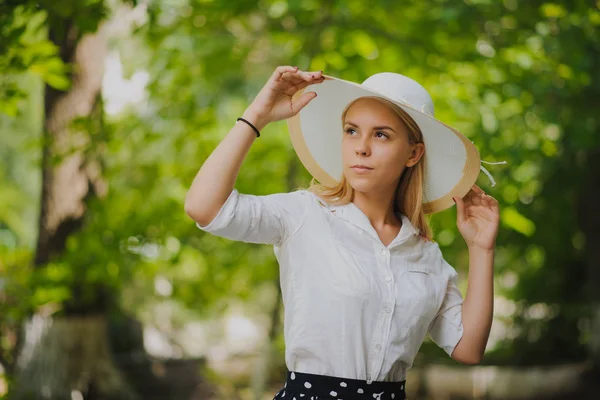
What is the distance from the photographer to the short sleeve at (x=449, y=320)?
2092mm

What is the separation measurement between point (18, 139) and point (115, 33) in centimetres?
557

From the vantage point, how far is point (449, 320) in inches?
82.7

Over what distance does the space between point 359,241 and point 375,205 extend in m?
0.14

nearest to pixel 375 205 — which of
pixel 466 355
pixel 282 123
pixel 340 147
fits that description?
pixel 340 147

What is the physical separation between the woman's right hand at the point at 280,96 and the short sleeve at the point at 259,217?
0.18m

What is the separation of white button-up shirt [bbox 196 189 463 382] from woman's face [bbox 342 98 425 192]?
100mm

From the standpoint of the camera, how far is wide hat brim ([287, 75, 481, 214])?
2.05 m

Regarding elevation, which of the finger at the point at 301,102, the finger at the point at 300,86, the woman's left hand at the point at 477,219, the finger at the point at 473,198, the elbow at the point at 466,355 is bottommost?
the elbow at the point at 466,355

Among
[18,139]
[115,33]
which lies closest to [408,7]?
[115,33]

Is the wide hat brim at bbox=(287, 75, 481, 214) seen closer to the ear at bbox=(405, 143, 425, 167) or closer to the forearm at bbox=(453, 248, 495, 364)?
the ear at bbox=(405, 143, 425, 167)

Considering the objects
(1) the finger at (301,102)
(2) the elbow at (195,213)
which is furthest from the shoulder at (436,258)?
(2) the elbow at (195,213)

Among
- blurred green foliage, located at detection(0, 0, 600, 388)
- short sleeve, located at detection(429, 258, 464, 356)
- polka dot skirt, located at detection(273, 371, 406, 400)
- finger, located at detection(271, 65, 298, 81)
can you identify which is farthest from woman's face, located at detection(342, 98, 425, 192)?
blurred green foliage, located at detection(0, 0, 600, 388)

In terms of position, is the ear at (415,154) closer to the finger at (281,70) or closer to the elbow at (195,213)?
the finger at (281,70)

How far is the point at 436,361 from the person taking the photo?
8.09 meters
